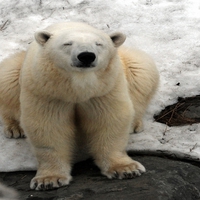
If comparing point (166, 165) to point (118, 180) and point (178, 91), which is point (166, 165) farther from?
point (178, 91)

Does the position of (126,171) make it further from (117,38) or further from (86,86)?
(117,38)

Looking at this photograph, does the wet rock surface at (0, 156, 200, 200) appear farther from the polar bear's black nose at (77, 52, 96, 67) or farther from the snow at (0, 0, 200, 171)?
the polar bear's black nose at (77, 52, 96, 67)

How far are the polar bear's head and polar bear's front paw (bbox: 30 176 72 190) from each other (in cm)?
106

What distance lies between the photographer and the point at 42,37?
427 cm

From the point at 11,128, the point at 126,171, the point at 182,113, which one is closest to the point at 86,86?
the point at 126,171

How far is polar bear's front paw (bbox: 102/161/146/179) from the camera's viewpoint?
4434 mm

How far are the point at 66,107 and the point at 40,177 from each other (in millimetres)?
683

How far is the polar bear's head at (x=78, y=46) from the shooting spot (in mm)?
3861

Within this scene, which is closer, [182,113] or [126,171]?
[126,171]

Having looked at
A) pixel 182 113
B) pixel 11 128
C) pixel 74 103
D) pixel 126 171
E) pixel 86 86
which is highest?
pixel 86 86

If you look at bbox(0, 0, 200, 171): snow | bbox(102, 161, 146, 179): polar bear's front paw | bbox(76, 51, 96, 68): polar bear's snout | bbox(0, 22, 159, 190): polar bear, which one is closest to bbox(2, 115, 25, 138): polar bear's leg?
bbox(0, 0, 200, 171): snow

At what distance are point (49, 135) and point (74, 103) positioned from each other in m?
0.39

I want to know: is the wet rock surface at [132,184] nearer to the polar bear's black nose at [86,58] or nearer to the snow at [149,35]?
the snow at [149,35]

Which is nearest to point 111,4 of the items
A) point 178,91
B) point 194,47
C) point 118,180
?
point 194,47
